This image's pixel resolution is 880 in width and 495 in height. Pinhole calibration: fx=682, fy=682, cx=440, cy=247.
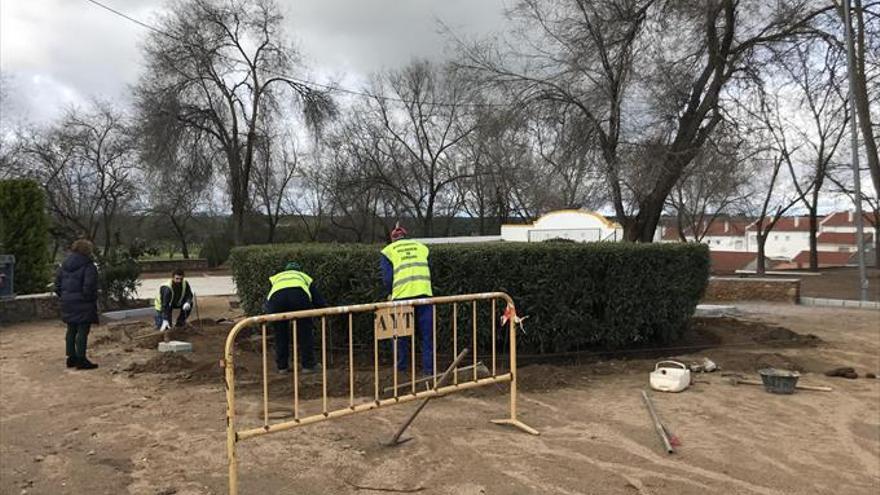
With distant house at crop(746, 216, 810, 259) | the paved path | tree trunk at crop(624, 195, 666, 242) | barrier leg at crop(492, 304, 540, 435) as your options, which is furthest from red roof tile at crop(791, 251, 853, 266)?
barrier leg at crop(492, 304, 540, 435)

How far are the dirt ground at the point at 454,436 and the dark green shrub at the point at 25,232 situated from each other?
6.83 metres

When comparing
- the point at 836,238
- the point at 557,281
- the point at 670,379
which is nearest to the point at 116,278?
the point at 557,281

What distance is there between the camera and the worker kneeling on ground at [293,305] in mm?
7594

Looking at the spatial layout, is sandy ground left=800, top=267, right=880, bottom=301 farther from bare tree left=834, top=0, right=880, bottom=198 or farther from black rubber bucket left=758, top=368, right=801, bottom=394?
black rubber bucket left=758, top=368, right=801, bottom=394

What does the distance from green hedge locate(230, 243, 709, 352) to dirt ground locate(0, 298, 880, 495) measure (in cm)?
48

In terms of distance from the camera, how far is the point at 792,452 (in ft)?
17.5

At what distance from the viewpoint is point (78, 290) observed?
8.48 metres

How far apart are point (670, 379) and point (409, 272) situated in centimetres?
301

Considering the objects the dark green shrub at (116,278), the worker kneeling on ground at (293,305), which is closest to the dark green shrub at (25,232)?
the dark green shrub at (116,278)

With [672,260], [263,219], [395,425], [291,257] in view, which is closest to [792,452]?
[395,425]

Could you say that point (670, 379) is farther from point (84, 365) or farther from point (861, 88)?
point (861, 88)

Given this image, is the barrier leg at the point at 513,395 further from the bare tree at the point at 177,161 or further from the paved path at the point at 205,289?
the bare tree at the point at 177,161

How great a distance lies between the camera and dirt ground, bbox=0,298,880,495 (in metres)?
4.55

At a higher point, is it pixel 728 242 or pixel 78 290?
pixel 78 290
